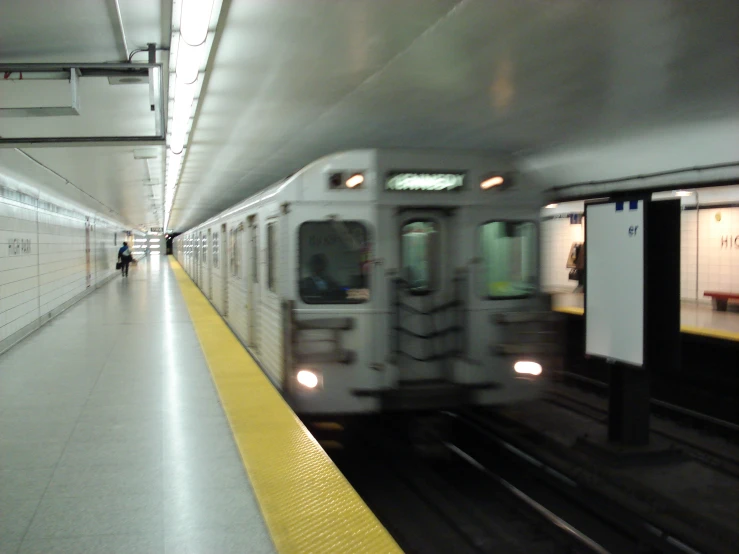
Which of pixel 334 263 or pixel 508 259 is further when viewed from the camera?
pixel 508 259

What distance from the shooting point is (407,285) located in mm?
5898

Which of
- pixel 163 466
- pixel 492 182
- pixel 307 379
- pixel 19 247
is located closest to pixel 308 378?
pixel 307 379

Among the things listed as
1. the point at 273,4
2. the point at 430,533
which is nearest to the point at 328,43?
the point at 273,4

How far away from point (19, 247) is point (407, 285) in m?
7.99

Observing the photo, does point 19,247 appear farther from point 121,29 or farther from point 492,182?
point 492,182

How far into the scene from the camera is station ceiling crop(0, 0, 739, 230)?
518 centimetres

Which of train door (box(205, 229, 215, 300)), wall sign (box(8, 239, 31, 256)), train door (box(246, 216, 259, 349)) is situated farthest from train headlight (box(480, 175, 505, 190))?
train door (box(205, 229, 215, 300))

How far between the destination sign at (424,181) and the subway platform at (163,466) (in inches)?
86.5

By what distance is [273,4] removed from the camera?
17.0 ft

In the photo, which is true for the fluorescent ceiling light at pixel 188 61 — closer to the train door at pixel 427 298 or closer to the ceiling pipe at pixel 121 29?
the ceiling pipe at pixel 121 29

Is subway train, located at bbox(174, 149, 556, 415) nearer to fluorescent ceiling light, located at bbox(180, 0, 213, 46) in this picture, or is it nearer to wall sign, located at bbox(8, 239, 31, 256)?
fluorescent ceiling light, located at bbox(180, 0, 213, 46)

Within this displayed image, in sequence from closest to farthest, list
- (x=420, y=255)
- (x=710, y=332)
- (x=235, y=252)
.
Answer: (x=420, y=255) → (x=235, y=252) → (x=710, y=332)

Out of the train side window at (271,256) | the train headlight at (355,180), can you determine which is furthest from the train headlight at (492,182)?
the train side window at (271,256)

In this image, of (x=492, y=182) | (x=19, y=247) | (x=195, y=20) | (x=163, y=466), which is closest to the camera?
(x=163, y=466)
